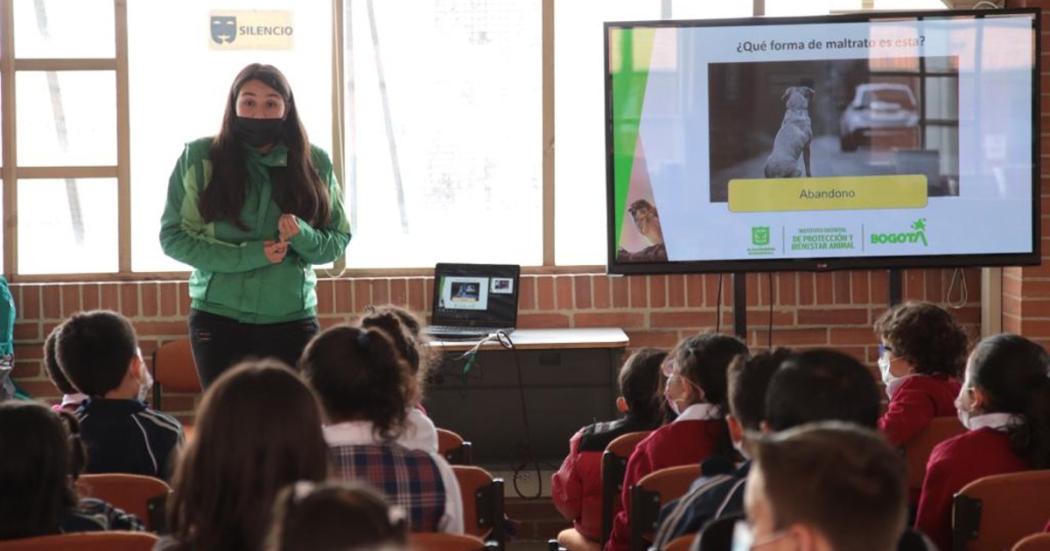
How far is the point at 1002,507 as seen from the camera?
269cm

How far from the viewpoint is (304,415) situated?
1.88 metres

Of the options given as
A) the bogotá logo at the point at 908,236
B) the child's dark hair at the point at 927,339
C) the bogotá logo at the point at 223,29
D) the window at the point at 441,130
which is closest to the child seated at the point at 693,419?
Answer: the child's dark hair at the point at 927,339

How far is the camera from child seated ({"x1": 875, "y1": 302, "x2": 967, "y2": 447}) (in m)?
3.51

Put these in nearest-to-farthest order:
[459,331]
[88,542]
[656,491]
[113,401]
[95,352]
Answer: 1. [88,542]
2. [656,491]
3. [113,401]
4. [95,352]
5. [459,331]

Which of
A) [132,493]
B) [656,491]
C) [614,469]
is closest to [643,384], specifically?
[614,469]

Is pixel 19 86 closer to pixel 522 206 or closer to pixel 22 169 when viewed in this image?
pixel 22 169

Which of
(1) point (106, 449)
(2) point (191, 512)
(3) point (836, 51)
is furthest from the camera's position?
(3) point (836, 51)

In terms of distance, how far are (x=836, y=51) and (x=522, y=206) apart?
142 cm

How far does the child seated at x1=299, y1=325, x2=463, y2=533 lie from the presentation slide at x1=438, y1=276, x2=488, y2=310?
103 inches

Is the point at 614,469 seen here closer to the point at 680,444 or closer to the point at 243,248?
the point at 680,444

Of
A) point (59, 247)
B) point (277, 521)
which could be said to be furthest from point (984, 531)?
point (59, 247)

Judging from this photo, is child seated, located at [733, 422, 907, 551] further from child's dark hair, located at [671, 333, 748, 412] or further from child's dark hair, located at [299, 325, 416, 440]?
child's dark hair, located at [671, 333, 748, 412]

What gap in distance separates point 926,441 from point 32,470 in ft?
7.04

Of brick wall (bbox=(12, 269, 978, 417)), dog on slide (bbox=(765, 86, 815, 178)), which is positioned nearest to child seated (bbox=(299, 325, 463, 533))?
dog on slide (bbox=(765, 86, 815, 178))
